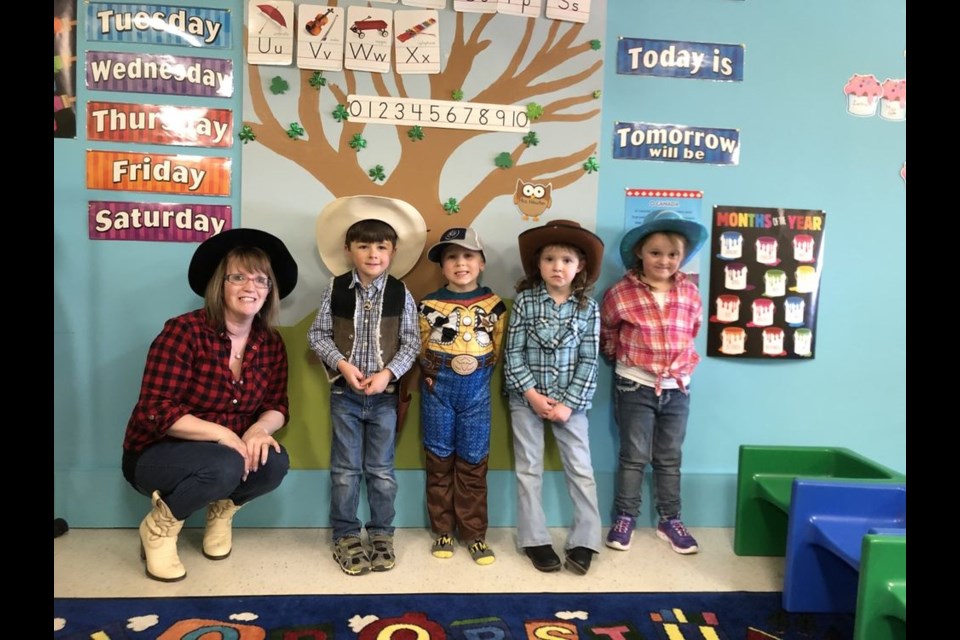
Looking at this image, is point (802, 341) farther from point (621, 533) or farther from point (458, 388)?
point (458, 388)

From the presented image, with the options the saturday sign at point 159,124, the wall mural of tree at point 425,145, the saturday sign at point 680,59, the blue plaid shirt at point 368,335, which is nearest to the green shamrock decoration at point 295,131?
the wall mural of tree at point 425,145

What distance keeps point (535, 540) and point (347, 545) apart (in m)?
0.72

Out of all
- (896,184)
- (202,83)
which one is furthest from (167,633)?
(896,184)

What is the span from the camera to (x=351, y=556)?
7.34 ft

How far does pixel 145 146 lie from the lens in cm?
247

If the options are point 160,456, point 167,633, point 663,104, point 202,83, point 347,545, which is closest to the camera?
point 167,633

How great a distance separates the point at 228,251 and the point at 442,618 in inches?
58.7

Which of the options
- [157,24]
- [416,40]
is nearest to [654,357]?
[416,40]

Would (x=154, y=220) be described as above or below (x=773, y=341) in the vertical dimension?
above

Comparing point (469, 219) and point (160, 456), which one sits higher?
point (469, 219)

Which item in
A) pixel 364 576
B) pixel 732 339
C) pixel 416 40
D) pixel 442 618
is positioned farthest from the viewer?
pixel 732 339

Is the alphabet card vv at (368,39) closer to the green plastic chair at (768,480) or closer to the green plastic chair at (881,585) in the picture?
the green plastic chair at (768,480)

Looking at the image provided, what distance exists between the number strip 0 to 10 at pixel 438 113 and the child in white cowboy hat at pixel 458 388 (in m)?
0.49

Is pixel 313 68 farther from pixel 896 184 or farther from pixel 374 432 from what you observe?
pixel 896 184
